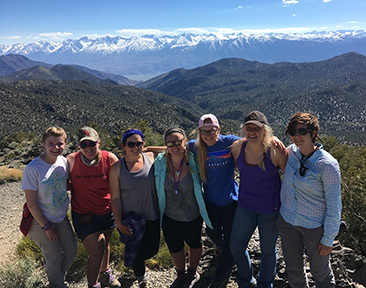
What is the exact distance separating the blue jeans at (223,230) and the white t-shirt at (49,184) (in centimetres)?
213

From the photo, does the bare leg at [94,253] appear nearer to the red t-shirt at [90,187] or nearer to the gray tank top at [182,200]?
the red t-shirt at [90,187]

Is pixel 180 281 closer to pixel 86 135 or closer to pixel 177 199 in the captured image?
pixel 177 199

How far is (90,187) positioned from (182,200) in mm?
1343

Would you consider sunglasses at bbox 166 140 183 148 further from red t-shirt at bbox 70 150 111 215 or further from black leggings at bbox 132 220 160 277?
black leggings at bbox 132 220 160 277

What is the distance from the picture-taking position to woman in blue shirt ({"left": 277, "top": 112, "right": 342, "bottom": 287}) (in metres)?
2.59

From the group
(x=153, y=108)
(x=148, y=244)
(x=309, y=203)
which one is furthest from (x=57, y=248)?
(x=153, y=108)

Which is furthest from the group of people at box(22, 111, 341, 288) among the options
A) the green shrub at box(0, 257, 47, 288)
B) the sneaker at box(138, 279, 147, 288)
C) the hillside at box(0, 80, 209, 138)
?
the hillside at box(0, 80, 209, 138)

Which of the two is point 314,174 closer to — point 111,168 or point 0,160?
point 111,168

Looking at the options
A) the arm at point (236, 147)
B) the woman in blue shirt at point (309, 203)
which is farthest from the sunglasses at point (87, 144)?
the woman in blue shirt at point (309, 203)

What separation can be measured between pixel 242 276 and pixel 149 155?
2.20 meters

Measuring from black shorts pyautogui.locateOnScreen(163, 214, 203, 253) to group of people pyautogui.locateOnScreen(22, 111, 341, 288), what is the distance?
0.01 metres

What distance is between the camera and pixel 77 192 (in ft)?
11.4

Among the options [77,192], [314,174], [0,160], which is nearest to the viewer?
[314,174]

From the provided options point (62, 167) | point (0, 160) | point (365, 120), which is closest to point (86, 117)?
point (0, 160)
